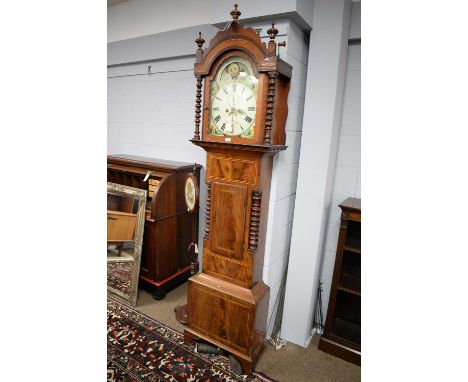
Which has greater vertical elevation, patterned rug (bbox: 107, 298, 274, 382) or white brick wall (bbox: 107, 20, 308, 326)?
white brick wall (bbox: 107, 20, 308, 326)

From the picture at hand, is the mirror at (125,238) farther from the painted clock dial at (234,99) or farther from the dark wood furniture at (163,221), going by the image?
the painted clock dial at (234,99)

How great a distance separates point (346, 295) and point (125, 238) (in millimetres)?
1981

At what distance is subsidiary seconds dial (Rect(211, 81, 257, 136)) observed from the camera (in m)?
1.75

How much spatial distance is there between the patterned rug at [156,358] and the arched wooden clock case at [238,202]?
0.42ft

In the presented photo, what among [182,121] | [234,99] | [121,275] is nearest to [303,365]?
[121,275]

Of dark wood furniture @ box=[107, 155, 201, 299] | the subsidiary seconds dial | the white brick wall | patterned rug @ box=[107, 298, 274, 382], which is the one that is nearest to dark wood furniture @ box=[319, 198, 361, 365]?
the white brick wall

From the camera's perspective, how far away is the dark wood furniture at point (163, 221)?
8.68 ft

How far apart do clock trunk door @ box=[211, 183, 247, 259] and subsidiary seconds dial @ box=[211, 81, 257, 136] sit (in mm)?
367

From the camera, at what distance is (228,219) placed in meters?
1.93

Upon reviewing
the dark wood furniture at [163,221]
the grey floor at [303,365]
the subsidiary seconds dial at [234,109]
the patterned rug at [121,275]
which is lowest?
the grey floor at [303,365]

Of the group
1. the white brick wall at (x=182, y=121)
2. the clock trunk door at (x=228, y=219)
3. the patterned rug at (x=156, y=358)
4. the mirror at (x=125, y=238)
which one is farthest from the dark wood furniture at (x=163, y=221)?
the clock trunk door at (x=228, y=219)

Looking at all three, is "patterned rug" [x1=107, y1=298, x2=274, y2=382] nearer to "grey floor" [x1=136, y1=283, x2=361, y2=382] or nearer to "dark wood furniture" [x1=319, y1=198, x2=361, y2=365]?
"grey floor" [x1=136, y1=283, x2=361, y2=382]
